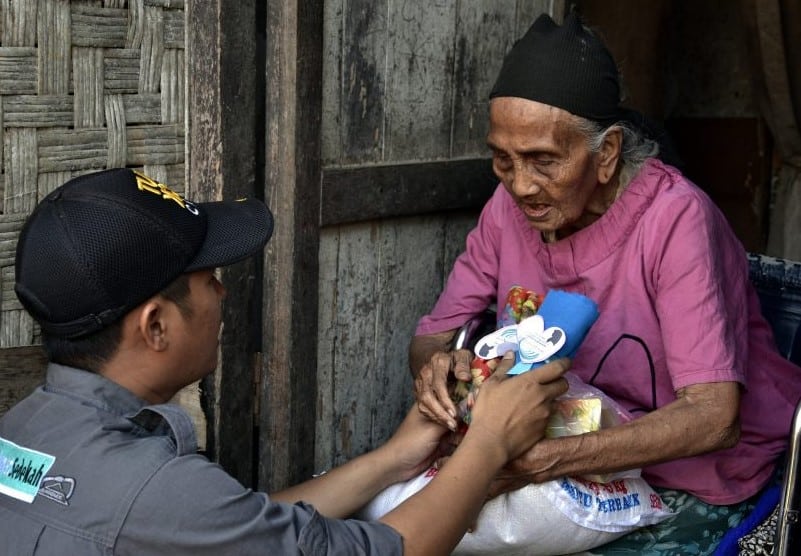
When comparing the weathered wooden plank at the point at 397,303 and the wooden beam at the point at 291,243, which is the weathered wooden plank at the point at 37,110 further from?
the weathered wooden plank at the point at 397,303

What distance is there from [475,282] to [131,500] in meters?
1.43

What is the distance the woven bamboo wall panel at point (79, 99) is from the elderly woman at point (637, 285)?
0.78 m

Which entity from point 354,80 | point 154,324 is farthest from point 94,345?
point 354,80

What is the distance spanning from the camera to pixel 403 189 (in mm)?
2980

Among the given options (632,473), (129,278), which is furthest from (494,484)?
(129,278)

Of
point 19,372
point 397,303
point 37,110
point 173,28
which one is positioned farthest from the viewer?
point 397,303

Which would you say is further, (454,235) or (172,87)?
(454,235)

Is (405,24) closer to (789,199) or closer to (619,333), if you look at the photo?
(619,333)

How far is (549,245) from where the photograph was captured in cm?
266

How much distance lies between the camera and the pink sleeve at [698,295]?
7.61 feet

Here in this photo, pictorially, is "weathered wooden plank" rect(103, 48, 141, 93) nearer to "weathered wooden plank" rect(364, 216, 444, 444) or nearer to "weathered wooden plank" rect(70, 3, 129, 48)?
"weathered wooden plank" rect(70, 3, 129, 48)

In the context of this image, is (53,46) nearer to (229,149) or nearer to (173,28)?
(173,28)

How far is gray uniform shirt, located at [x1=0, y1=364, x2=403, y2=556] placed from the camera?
159 cm

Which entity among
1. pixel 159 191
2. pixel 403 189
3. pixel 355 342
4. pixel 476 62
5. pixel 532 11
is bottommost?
pixel 355 342
